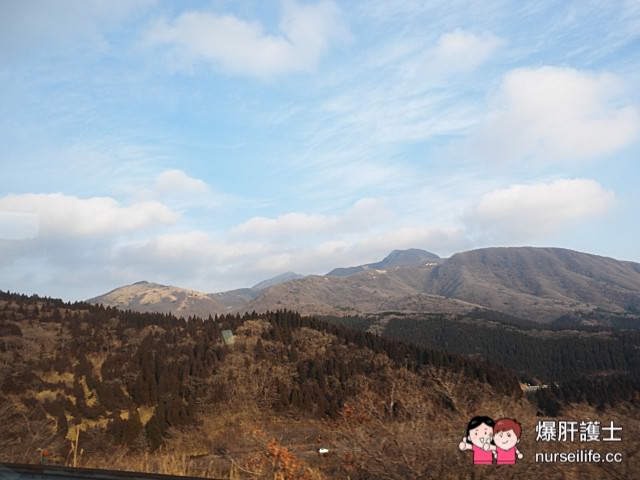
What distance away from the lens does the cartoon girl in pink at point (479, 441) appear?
6.46 meters

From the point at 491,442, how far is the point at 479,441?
0.23 metres

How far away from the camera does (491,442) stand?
21.7ft

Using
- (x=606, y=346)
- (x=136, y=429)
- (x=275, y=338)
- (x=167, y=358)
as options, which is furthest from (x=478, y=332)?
(x=136, y=429)

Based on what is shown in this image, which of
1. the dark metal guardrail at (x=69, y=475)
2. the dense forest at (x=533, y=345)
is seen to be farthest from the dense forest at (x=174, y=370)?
the dense forest at (x=533, y=345)

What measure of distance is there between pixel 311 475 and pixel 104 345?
52.3 meters

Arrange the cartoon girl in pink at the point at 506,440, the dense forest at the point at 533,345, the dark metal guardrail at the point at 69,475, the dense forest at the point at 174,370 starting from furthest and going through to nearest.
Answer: the dense forest at the point at 533,345 < the dense forest at the point at 174,370 < the cartoon girl in pink at the point at 506,440 < the dark metal guardrail at the point at 69,475

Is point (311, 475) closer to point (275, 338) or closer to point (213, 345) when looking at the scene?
point (213, 345)

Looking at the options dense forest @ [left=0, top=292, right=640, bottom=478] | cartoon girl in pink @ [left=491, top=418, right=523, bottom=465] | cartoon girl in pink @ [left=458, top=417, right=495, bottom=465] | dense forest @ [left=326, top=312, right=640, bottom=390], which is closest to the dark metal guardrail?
cartoon girl in pink @ [left=458, top=417, right=495, bottom=465]

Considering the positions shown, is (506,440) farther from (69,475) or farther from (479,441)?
(69,475)

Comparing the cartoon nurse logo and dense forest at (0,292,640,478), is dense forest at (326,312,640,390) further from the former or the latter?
the cartoon nurse logo

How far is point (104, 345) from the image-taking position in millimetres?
54656

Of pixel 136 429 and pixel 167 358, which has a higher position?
pixel 167 358

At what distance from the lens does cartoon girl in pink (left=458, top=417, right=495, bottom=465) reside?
646 centimetres

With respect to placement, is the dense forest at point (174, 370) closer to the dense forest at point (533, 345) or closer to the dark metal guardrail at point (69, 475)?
the dark metal guardrail at point (69, 475)
